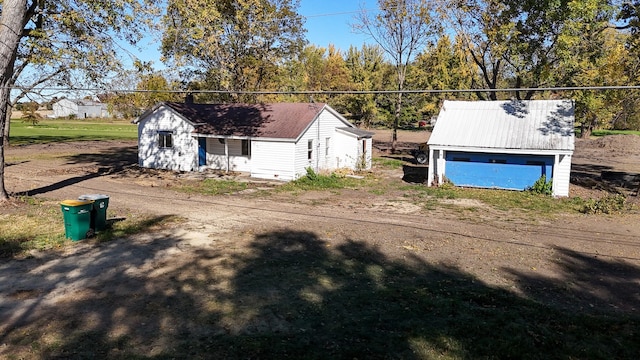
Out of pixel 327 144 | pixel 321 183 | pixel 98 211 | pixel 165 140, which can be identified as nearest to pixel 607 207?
pixel 321 183

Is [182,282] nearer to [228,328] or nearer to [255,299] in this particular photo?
[255,299]

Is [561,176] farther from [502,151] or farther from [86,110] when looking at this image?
[86,110]

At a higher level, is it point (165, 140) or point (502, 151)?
point (165, 140)

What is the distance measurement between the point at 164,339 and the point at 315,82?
66.4 m

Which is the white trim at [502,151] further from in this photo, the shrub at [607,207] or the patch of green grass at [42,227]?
the patch of green grass at [42,227]

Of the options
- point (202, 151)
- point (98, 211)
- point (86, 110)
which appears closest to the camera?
point (98, 211)

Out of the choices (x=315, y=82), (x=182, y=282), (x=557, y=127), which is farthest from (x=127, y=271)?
(x=315, y=82)

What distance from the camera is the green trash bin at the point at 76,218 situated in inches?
481

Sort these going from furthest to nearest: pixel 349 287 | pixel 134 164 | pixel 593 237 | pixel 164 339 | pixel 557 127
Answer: pixel 134 164, pixel 557 127, pixel 593 237, pixel 349 287, pixel 164 339

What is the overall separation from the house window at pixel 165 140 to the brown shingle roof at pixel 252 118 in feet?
5.92

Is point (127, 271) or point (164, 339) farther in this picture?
point (127, 271)

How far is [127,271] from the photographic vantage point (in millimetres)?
10117

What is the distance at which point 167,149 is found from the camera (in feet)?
93.6

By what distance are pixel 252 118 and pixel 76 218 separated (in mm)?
16485
